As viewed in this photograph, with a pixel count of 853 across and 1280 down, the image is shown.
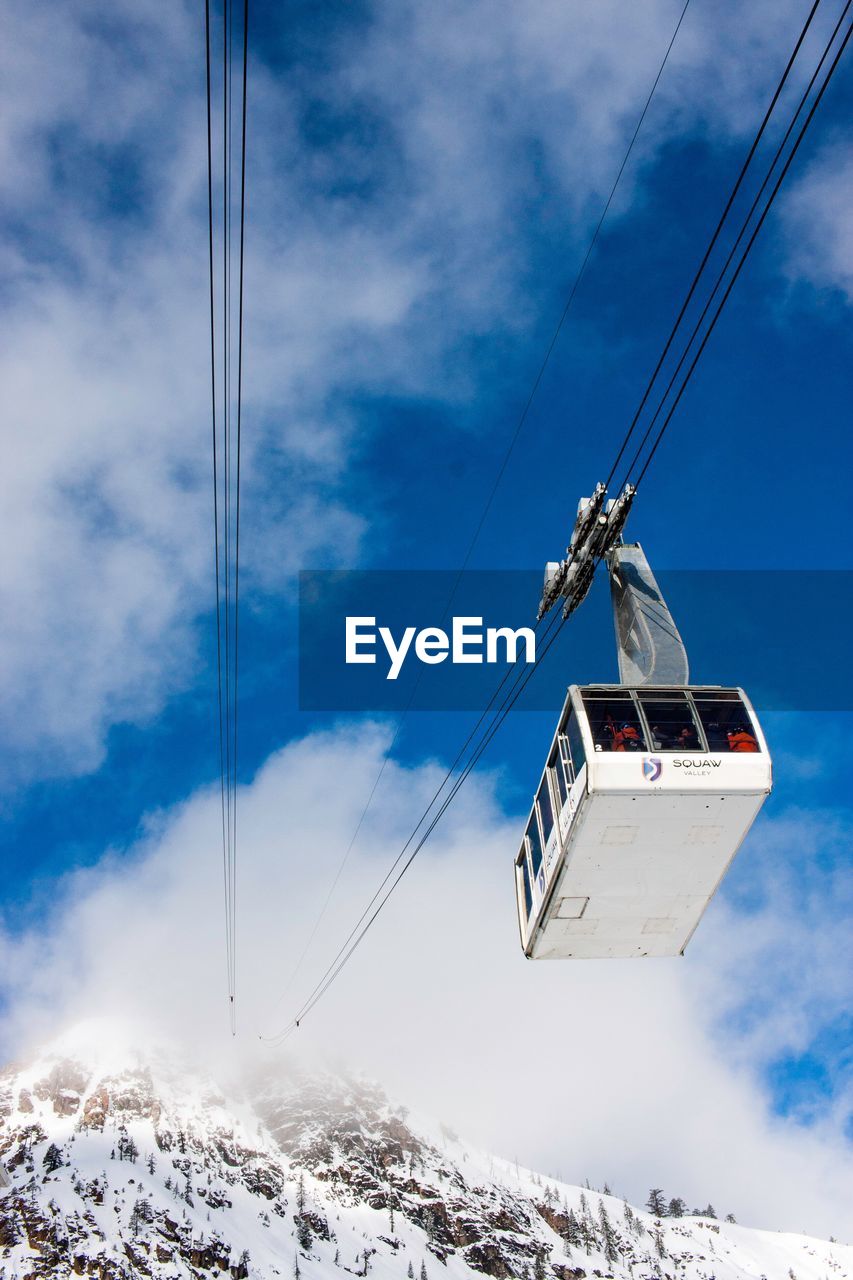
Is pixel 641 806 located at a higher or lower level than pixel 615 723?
lower

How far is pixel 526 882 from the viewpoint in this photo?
20.3 metres

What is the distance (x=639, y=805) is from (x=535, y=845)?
4.21 meters

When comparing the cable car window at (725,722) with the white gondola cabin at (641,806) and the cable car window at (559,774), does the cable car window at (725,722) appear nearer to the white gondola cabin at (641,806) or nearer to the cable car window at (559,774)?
the white gondola cabin at (641,806)

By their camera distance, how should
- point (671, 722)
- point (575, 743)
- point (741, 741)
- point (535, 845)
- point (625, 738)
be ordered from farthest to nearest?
point (535, 845), point (575, 743), point (671, 722), point (741, 741), point (625, 738)

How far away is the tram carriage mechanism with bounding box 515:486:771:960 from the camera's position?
16312 millimetres

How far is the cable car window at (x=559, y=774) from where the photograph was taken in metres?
17.5

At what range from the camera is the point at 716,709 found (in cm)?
1731

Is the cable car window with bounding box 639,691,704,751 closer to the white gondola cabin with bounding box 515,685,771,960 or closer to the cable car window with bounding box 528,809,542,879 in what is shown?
the white gondola cabin with bounding box 515,685,771,960

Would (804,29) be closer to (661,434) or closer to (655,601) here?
(661,434)

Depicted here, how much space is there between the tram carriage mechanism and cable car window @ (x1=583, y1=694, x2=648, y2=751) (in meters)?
0.02

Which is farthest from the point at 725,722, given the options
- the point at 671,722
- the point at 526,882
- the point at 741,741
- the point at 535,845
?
the point at 526,882

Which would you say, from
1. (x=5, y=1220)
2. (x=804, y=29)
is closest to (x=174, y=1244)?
(x=5, y=1220)

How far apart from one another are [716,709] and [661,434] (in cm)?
585

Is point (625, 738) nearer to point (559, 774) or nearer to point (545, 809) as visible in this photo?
point (559, 774)
